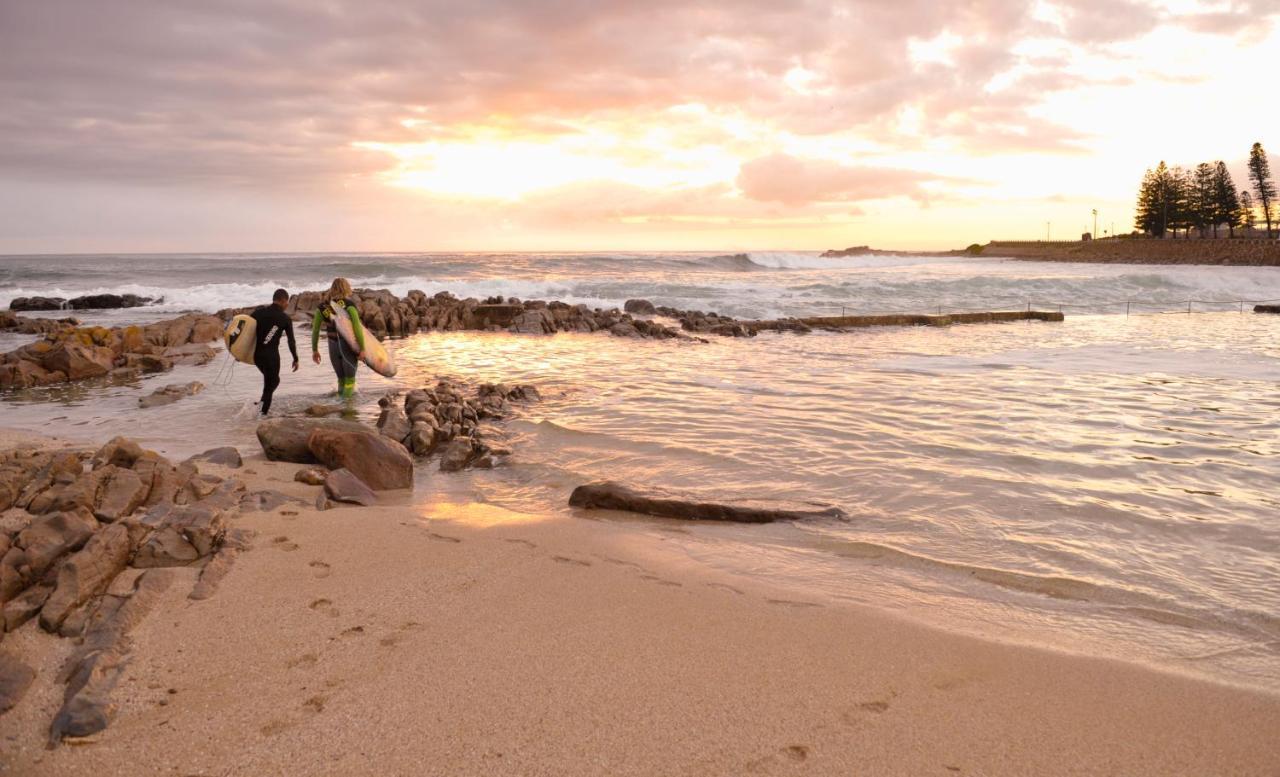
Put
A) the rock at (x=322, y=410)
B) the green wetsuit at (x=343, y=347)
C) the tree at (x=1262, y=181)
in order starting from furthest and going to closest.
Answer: the tree at (x=1262, y=181) → the green wetsuit at (x=343, y=347) → the rock at (x=322, y=410)

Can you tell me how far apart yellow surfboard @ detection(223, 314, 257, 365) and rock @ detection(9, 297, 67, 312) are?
26157 millimetres

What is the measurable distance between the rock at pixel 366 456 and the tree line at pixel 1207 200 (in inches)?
4205

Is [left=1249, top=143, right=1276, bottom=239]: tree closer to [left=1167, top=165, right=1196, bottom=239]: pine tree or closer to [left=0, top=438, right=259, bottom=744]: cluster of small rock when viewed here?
[left=1167, top=165, right=1196, bottom=239]: pine tree

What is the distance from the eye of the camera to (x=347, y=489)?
5.71 m

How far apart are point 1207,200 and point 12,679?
117 metres

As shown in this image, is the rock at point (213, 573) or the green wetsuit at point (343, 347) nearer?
the rock at point (213, 573)

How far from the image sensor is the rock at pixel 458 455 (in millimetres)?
7000

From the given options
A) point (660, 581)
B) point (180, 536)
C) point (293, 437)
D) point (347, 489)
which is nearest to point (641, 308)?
point (293, 437)

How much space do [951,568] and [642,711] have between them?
260cm

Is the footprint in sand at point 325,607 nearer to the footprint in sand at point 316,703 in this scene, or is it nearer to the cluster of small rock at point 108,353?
the footprint in sand at point 316,703

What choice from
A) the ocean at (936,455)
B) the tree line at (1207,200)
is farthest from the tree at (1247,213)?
the ocean at (936,455)

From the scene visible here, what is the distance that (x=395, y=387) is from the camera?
451 inches

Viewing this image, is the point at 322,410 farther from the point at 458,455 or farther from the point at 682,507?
the point at 682,507

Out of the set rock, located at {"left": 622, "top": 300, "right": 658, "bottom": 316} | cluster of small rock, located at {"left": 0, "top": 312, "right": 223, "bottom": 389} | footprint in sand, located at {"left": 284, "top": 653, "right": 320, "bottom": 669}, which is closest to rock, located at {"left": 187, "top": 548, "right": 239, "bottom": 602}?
footprint in sand, located at {"left": 284, "top": 653, "right": 320, "bottom": 669}
